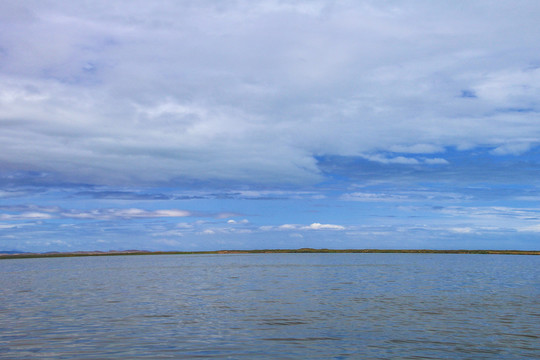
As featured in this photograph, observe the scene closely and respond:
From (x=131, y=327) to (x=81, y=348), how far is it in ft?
20.2

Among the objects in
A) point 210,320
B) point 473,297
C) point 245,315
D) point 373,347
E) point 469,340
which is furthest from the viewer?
point 473,297

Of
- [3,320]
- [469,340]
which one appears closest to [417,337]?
[469,340]

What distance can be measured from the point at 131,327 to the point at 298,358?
45.7 feet

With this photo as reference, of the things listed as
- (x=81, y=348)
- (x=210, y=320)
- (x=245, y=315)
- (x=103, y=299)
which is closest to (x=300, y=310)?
(x=245, y=315)

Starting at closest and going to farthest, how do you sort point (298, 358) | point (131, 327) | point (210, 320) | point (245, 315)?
point (298, 358), point (131, 327), point (210, 320), point (245, 315)

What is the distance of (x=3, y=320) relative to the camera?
34.9m

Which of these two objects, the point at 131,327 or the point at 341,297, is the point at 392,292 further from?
the point at 131,327

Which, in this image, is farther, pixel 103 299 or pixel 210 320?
pixel 103 299

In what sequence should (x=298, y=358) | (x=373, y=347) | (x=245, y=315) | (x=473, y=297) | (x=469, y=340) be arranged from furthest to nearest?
1. (x=473, y=297)
2. (x=245, y=315)
3. (x=469, y=340)
4. (x=373, y=347)
5. (x=298, y=358)

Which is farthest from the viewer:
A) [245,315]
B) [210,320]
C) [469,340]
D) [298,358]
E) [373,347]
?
[245,315]

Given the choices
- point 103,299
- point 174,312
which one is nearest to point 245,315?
point 174,312

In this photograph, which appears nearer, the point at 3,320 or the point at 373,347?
the point at 373,347

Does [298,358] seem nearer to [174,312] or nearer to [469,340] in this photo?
[469,340]

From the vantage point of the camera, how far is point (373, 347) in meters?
24.8
